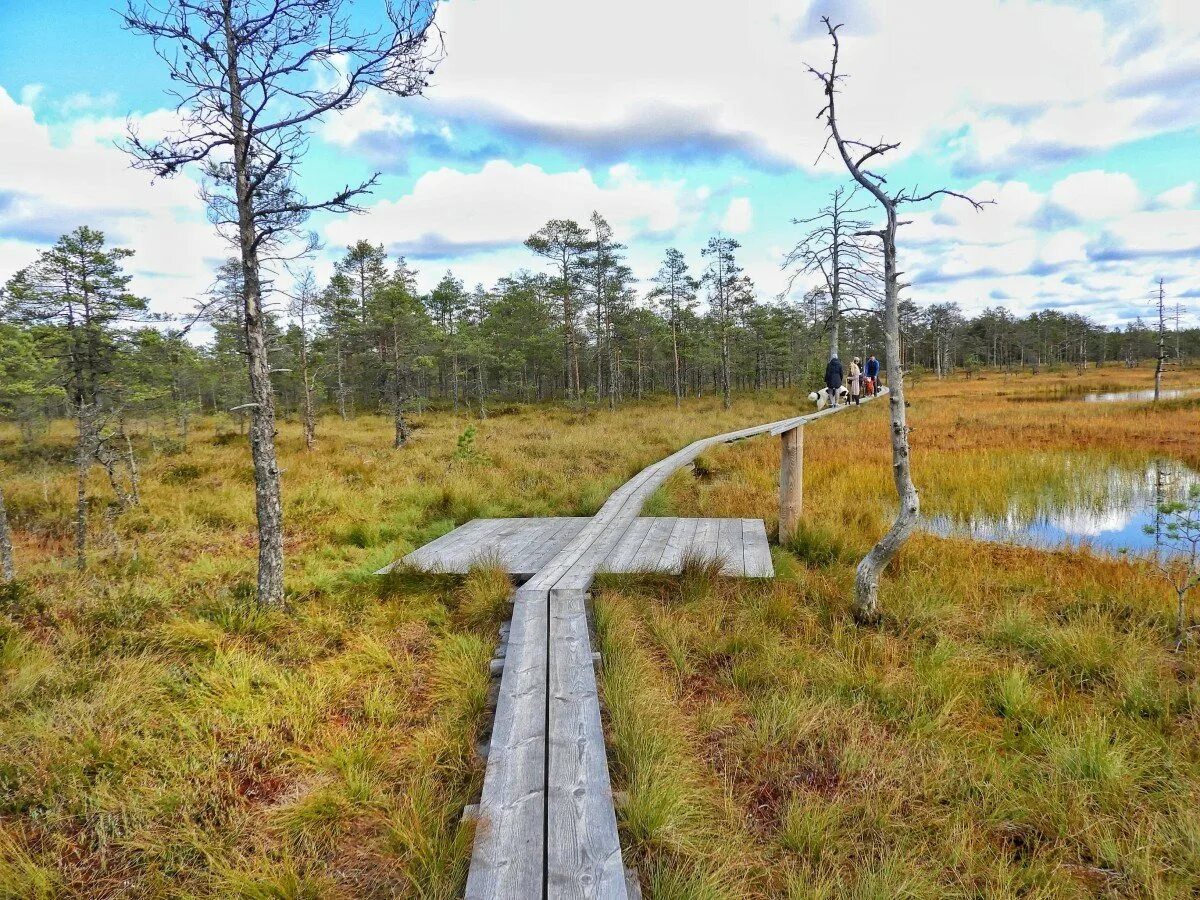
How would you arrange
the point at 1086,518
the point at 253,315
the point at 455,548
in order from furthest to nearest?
the point at 1086,518
the point at 455,548
the point at 253,315

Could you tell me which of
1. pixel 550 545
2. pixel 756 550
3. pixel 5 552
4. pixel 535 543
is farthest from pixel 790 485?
pixel 5 552

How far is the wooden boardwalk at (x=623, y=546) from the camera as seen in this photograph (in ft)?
17.3

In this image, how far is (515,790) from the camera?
2312 millimetres

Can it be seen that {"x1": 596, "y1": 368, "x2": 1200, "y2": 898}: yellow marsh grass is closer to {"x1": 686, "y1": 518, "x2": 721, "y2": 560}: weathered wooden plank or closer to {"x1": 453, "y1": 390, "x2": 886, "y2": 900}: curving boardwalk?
{"x1": 453, "y1": 390, "x2": 886, "y2": 900}: curving boardwalk

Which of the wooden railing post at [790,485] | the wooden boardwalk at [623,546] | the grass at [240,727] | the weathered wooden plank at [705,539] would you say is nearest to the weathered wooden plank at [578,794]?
the grass at [240,727]

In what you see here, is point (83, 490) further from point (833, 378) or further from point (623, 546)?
point (833, 378)

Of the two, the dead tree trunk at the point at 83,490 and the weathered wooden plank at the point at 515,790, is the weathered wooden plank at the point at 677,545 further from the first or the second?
the dead tree trunk at the point at 83,490

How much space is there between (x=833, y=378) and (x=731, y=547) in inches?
486

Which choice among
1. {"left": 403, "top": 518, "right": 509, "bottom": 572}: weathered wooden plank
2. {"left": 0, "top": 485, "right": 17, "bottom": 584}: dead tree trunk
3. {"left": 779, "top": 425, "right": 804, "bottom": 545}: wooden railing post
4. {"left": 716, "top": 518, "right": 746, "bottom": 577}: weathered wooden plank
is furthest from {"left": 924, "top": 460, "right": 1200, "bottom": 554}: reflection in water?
{"left": 0, "top": 485, "right": 17, "bottom": 584}: dead tree trunk

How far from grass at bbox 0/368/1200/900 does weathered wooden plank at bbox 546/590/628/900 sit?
0.63 feet

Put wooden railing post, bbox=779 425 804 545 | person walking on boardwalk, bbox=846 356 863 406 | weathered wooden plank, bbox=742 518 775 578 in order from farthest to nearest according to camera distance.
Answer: person walking on boardwalk, bbox=846 356 863 406 → wooden railing post, bbox=779 425 804 545 → weathered wooden plank, bbox=742 518 775 578

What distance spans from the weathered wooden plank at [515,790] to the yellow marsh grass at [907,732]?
0.44 meters

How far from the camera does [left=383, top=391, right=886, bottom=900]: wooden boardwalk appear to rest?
6.18ft

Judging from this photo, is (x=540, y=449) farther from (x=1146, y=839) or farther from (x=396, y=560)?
(x=1146, y=839)
